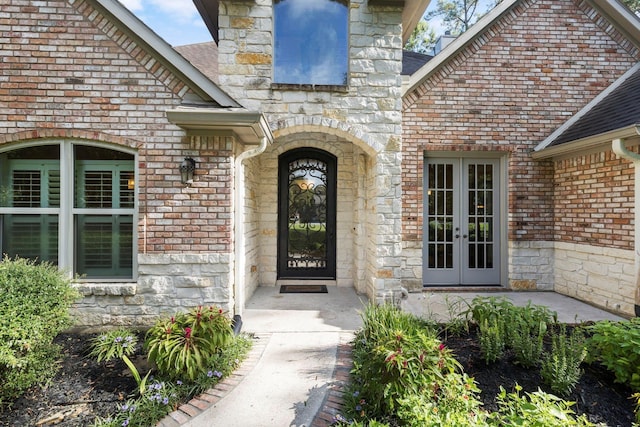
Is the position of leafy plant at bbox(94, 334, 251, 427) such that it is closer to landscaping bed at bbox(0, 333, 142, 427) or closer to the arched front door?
landscaping bed at bbox(0, 333, 142, 427)

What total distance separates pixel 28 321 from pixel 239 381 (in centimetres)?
182

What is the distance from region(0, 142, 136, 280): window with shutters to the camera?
13.8 feet

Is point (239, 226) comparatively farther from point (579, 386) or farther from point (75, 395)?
point (579, 386)

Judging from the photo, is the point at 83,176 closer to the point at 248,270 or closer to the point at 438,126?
the point at 248,270

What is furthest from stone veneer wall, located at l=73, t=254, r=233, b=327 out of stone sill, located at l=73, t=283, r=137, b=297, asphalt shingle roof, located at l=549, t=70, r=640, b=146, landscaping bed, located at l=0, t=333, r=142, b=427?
asphalt shingle roof, located at l=549, t=70, r=640, b=146

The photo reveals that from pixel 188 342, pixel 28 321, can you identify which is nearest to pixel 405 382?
pixel 188 342

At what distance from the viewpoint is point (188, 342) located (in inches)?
123

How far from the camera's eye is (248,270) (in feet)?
17.9

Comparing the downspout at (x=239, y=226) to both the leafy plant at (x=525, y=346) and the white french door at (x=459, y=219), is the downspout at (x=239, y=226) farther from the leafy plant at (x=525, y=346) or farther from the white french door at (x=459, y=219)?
the white french door at (x=459, y=219)

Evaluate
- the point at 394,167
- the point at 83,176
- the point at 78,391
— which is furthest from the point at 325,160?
the point at 78,391

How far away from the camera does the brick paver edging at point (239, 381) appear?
2.65 meters

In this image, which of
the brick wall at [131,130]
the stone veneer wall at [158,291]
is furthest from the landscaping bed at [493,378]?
the brick wall at [131,130]

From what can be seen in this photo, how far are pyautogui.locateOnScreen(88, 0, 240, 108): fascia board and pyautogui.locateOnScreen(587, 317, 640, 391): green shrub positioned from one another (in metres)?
4.41

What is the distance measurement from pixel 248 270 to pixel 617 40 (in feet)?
24.9
